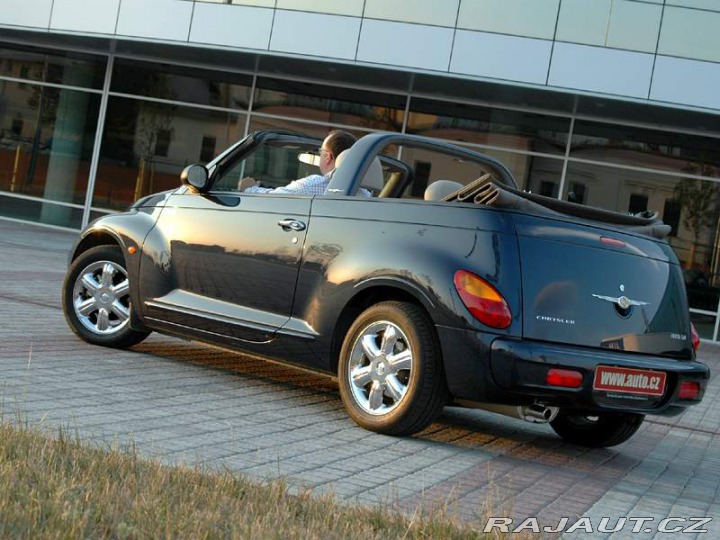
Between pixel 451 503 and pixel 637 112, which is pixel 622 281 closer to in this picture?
pixel 451 503

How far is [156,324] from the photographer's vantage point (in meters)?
7.71

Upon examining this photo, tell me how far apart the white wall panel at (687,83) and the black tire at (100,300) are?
499 inches

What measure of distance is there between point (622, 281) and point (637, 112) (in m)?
14.5

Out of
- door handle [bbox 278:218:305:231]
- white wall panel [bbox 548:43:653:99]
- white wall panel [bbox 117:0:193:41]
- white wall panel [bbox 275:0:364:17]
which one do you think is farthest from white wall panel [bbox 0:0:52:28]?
door handle [bbox 278:218:305:231]

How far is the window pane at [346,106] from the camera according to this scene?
22.4 meters

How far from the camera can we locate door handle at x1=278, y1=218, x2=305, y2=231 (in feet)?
23.0

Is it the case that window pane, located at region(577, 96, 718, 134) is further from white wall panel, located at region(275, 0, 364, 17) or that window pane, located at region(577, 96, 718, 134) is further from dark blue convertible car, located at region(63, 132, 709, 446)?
dark blue convertible car, located at region(63, 132, 709, 446)

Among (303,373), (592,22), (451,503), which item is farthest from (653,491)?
(592,22)

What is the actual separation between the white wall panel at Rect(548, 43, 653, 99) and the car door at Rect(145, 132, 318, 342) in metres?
11.8

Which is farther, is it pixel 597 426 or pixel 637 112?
pixel 637 112

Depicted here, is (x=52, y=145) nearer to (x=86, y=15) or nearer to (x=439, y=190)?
(x=86, y=15)

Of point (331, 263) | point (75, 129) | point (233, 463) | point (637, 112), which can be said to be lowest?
point (233, 463)

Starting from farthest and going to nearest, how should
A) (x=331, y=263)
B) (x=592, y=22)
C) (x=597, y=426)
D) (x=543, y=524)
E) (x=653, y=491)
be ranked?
(x=592, y=22) < (x=597, y=426) < (x=331, y=263) < (x=653, y=491) < (x=543, y=524)

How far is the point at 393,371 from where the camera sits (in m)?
6.33
